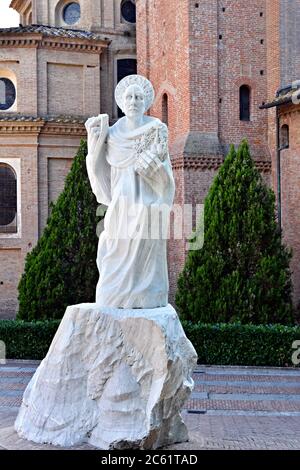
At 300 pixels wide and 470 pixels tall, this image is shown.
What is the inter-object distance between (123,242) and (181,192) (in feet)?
46.1

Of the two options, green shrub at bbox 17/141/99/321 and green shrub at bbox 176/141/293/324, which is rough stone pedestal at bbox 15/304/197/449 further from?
green shrub at bbox 17/141/99/321

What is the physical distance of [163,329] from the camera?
7.97m

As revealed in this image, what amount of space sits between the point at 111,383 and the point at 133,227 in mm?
1690

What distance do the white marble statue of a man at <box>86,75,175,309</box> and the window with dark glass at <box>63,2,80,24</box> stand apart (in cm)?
2141

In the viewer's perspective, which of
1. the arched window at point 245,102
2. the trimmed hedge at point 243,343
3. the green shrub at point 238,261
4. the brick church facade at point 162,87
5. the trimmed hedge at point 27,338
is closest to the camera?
the trimmed hedge at point 243,343

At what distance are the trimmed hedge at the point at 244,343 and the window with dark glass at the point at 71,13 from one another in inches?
615

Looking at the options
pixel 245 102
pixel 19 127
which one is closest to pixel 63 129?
pixel 19 127

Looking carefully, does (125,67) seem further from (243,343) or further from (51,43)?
(243,343)

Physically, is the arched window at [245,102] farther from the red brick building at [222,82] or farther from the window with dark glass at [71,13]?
the window with dark glass at [71,13]

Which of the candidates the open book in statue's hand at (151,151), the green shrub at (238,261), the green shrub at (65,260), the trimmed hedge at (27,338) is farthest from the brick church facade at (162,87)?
the open book in statue's hand at (151,151)

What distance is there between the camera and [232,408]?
12.7 metres

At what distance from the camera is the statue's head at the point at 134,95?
335 inches
